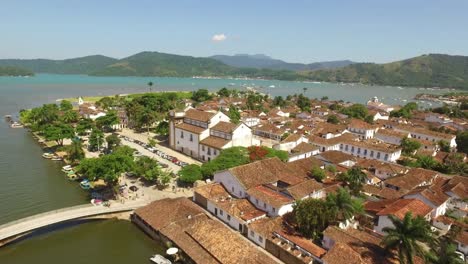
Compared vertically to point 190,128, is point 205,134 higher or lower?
lower

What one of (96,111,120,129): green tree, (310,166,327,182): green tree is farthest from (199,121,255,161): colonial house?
(96,111,120,129): green tree

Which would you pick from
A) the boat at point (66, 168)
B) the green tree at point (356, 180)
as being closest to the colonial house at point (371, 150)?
the green tree at point (356, 180)

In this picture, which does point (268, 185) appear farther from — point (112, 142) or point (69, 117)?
point (69, 117)

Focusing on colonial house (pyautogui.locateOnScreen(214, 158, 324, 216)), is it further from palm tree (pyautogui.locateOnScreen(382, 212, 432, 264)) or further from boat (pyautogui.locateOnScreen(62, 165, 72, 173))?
boat (pyautogui.locateOnScreen(62, 165, 72, 173))

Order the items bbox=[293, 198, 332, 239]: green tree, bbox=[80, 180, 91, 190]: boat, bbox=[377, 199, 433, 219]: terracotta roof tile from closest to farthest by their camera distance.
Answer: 1. bbox=[293, 198, 332, 239]: green tree
2. bbox=[377, 199, 433, 219]: terracotta roof tile
3. bbox=[80, 180, 91, 190]: boat

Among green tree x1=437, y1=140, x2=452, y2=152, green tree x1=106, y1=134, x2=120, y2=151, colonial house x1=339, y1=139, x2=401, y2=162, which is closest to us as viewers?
colonial house x1=339, y1=139, x2=401, y2=162

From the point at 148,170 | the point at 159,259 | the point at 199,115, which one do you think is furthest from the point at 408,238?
the point at 199,115
